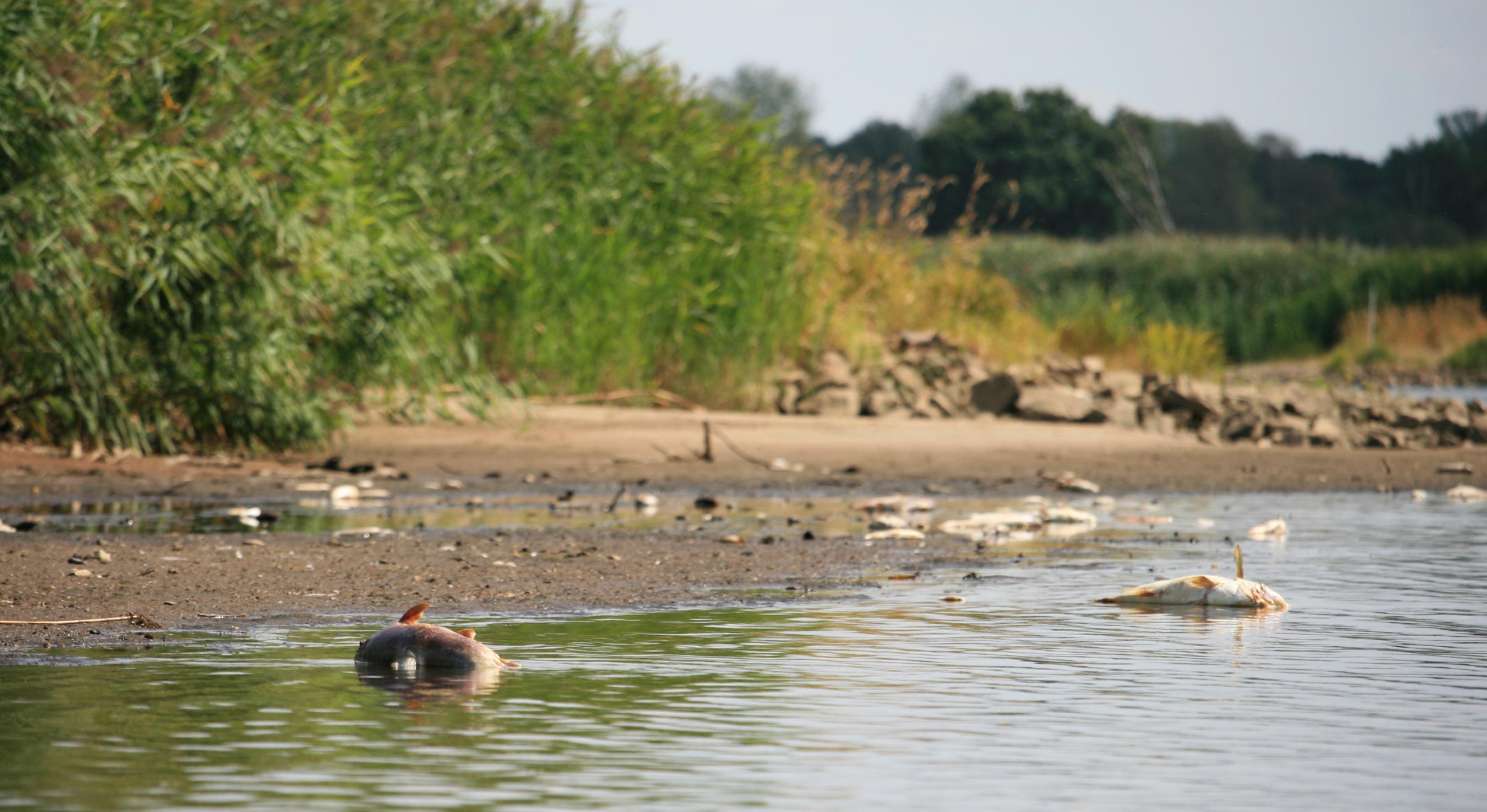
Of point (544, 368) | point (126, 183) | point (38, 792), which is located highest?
point (126, 183)

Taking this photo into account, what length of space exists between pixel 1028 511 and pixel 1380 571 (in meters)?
2.76

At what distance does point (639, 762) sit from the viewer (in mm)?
3533

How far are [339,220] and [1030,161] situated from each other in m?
47.0

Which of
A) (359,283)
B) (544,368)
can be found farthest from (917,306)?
(359,283)

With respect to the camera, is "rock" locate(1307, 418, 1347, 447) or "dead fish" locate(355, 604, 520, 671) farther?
"rock" locate(1307, 418, 1347, 447)

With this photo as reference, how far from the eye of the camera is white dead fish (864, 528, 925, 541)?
8125 mm

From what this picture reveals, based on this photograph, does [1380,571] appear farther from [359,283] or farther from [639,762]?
[359,283]

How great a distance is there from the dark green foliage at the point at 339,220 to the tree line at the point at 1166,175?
2619 centimetres

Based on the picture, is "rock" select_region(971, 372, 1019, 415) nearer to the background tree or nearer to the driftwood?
the driftwood

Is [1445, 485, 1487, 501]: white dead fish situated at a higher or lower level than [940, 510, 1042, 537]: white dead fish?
higher

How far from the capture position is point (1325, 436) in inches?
595

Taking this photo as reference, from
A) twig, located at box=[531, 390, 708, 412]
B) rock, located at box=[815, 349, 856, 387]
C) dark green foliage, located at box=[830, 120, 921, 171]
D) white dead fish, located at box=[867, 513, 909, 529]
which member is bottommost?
white dead fish, located at box=[867, 513, 909, 529]

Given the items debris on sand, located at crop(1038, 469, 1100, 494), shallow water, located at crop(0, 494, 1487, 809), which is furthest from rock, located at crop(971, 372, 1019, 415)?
shallow water, located at crop(0, 494, 1487, 809)

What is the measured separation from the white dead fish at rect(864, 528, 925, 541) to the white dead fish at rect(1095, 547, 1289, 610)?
2155 mm
